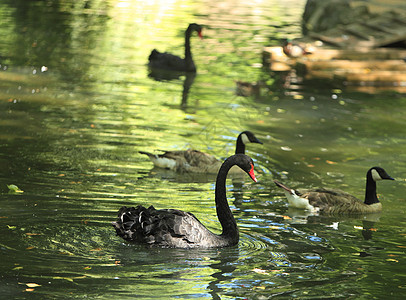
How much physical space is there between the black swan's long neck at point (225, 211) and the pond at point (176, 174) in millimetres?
275

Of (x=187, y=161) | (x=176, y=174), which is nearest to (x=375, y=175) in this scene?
(x=187, y=161)

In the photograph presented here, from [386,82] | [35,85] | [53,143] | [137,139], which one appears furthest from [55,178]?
[386,82]

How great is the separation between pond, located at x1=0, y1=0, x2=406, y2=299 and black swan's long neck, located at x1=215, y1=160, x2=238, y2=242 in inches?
10.8

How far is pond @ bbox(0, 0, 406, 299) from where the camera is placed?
332 inches

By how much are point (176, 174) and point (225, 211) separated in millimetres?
3738

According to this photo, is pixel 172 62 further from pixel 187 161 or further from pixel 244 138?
pixel 187 161

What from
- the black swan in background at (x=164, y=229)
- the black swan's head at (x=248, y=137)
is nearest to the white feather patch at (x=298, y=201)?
the black swan's head at (x=248, y=137)

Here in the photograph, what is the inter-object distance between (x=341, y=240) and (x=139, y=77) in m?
12.5

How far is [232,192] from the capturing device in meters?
12.4

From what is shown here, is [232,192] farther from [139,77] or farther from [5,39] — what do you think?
[5,39]

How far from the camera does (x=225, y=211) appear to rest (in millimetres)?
9609

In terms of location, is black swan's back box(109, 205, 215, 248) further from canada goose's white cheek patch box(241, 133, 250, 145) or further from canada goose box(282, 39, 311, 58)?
canada goose box(282, 39, 311, 58)

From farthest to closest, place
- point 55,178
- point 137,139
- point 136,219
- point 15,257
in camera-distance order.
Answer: point 137,139, point 55,178, point 136,219, point 15,257

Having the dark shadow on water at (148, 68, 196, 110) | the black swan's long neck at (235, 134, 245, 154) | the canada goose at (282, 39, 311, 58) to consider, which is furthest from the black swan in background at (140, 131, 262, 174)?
the canada goose at (282, 39, 311, 58)
